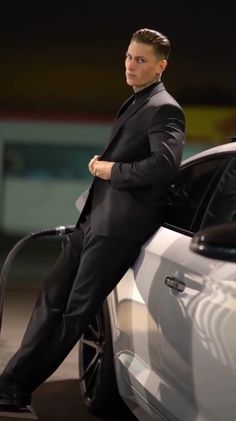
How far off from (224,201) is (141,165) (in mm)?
471

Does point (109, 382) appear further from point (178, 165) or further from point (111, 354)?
point (178, 165)

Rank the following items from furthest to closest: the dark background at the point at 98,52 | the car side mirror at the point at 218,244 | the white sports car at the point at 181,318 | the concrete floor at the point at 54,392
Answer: the dark background at the point at 98,52 → the concrete floor at the point at 54,392 → the white sports car at the point at 181,318 → the car side mirror at the point at 218,244

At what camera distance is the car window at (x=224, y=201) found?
3.43m

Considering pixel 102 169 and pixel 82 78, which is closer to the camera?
pixel 102 169

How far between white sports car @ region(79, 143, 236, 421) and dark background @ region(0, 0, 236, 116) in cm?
946

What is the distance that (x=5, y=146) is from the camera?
572 inches

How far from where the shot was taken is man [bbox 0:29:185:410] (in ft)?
10.8

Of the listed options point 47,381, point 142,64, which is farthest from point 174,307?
point 47,381

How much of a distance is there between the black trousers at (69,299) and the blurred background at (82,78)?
9.25 m

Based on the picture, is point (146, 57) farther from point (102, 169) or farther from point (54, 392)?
point (54, 392)

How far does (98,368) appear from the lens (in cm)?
403

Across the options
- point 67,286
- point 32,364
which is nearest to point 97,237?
point 67,286

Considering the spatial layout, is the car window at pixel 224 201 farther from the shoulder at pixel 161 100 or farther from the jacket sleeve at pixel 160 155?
the shoulder at pixel 161 100

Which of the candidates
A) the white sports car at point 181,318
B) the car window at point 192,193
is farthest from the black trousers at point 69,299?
the car window at point 192,193
